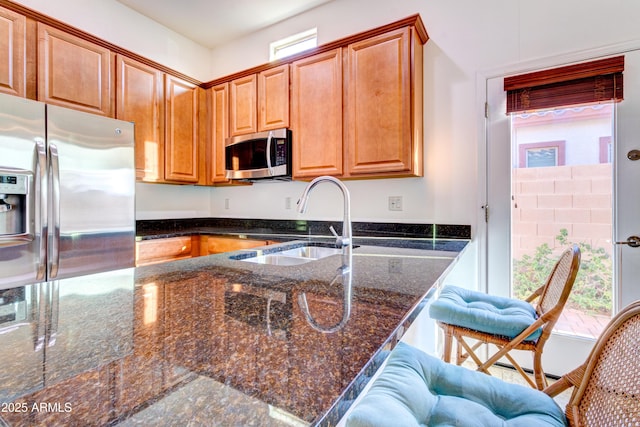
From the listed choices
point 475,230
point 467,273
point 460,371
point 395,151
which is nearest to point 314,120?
point 395,151

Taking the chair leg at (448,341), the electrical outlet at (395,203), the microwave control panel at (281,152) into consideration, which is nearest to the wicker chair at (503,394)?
the chair leg at (448,341)

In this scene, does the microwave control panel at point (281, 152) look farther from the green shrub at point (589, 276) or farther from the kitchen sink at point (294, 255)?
the green shrub at point (589, 276)

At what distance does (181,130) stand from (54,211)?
139 centimetres

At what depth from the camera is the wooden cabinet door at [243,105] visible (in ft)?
9.14

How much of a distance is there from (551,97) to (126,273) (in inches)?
96.7

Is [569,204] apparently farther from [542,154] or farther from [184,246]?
[184,246]

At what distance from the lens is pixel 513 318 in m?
1.32

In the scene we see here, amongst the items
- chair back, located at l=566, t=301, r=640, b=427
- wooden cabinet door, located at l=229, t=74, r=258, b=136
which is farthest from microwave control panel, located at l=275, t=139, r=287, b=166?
chair back, located at l=566, t=301, r=640, b=427

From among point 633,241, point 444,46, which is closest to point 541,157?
point 633,241

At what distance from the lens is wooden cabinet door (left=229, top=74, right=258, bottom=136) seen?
9.14ft

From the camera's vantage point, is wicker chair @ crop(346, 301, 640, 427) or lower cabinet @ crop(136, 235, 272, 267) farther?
lower cabinet @ crop(136, 235, 272, 267)

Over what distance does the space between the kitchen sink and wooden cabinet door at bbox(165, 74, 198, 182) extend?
1.70m

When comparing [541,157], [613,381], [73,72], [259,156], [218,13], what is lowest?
[613,381]

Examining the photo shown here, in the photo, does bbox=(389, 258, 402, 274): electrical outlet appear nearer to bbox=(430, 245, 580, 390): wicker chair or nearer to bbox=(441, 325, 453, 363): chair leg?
bbox=(430, 245, 580, 390): wicker chair
